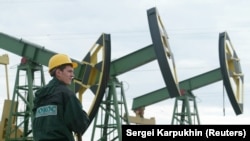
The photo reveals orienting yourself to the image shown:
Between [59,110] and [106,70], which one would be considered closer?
[59,110]

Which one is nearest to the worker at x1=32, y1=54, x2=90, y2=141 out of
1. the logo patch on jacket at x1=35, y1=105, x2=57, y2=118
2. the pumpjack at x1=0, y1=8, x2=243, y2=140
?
the logo patch on jacket at x1=35, y1=105, x2=57, y2=118

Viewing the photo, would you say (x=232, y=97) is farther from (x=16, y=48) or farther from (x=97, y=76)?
(x=16, y=48)

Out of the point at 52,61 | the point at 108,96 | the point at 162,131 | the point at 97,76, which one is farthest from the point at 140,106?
the point at 52,61

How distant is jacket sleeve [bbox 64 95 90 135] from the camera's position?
3.80 meters

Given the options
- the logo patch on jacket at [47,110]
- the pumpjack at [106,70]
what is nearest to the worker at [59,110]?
the logo patch on jacket at [47,110]

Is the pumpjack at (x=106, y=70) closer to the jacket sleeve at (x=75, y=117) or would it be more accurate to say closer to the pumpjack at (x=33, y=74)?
the pumpjack at (x=33, y=74)

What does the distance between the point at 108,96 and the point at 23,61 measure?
14.8ft

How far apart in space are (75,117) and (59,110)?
0.13 metres

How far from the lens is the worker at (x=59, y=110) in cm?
381

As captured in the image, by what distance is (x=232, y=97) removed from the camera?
2645cm

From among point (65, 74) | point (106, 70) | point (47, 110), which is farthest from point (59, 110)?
point (106, 70)

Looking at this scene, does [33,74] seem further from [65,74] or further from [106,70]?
[65,74]

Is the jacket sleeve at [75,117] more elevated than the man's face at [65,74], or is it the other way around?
the man's face at [65,74]

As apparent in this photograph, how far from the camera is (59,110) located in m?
3.85
